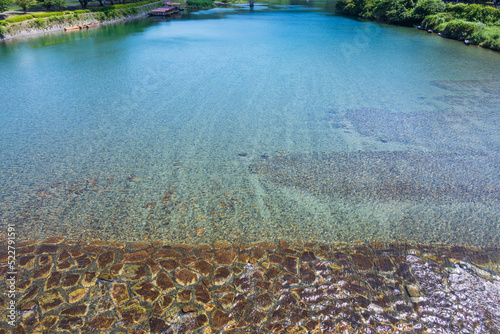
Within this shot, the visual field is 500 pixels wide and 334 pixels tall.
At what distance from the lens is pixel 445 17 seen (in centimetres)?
2989

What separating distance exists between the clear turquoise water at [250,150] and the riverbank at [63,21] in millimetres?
10720

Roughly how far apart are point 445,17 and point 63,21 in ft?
125

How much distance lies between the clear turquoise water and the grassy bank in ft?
26.1

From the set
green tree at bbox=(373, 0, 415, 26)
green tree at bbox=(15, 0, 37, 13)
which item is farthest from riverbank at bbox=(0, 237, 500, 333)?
green tree at bbox=(373, 0, 415, 26)

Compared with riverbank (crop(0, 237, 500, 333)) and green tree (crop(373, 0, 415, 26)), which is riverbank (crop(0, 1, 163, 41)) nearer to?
riverbank (crop(0, 237, 500, 333))

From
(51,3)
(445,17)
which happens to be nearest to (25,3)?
(51,3)

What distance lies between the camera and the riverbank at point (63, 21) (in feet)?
82.1

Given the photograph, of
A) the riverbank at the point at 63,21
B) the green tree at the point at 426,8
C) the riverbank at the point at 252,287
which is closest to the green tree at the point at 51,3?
the riverbank at the point at 63,21

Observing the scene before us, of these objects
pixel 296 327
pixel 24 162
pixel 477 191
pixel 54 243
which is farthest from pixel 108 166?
pixel 477 191

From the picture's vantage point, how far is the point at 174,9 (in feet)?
166

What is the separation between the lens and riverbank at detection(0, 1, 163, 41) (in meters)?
25.0

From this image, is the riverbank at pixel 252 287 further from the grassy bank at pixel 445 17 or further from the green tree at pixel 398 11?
the green tree at pixel 398 11

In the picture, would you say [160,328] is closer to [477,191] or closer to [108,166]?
[108,166]

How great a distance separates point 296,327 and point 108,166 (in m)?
6.01
